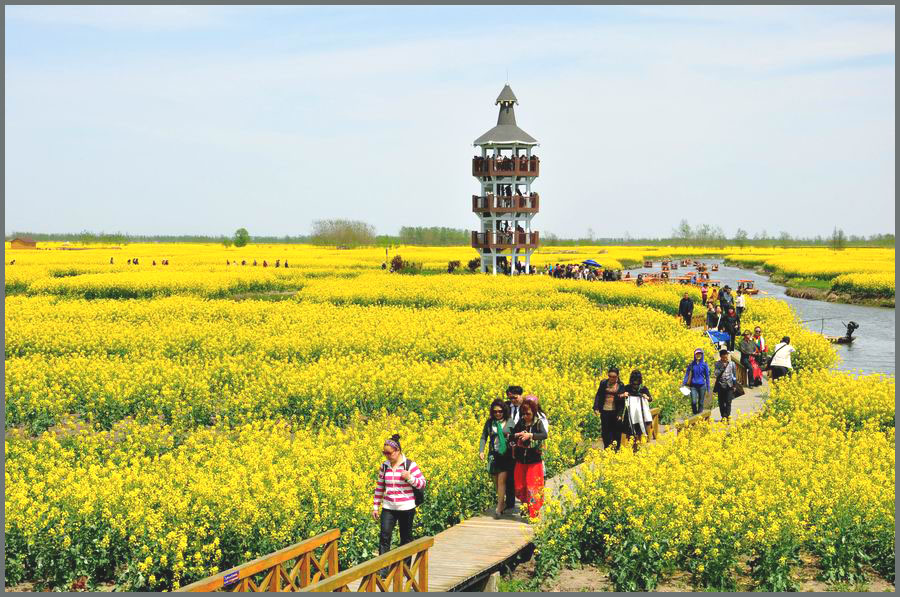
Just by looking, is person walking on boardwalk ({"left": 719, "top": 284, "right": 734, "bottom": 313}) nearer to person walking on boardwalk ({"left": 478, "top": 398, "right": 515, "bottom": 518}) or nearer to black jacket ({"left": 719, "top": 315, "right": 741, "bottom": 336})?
black jacket ({"left": 719, "top": 315, "right": 741, "bottom": 336})

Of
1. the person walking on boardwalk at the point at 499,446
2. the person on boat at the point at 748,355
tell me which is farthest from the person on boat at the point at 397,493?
the person on boat at the point at 748,355

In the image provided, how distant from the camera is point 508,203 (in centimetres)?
7075

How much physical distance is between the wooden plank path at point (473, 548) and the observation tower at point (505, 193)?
55.9m

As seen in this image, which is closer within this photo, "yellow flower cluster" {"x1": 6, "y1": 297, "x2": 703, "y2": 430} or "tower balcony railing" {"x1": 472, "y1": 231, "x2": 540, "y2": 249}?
"yellow flower cluster" {"x1": 6, "y1": 297, "x2": 703, "y2": 430}

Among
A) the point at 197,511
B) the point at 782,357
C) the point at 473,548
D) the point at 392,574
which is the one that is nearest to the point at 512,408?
the point at 473,548

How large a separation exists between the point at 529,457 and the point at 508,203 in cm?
5715

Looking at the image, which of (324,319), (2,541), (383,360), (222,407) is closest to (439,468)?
(2,541)

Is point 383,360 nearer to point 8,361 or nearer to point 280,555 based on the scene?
point 8,361

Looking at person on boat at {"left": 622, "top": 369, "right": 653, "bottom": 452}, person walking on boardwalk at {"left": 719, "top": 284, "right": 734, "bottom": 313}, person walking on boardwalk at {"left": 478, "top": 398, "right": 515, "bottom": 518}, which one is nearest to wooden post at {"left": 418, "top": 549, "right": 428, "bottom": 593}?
person walking on boardwalk at {"left": 478, "top": 398, "right": 515, "bottom": 518}

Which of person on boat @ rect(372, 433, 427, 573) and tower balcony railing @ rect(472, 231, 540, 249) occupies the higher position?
tower balcony railing @ rect(472, 231, 540, 249)

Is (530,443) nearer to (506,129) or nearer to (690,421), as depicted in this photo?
(690,421)

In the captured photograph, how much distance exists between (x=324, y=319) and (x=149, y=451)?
869 inches

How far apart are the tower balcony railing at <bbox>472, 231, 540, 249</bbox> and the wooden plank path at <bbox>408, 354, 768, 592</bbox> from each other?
2185 inches

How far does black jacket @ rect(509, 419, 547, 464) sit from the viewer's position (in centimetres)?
1406
